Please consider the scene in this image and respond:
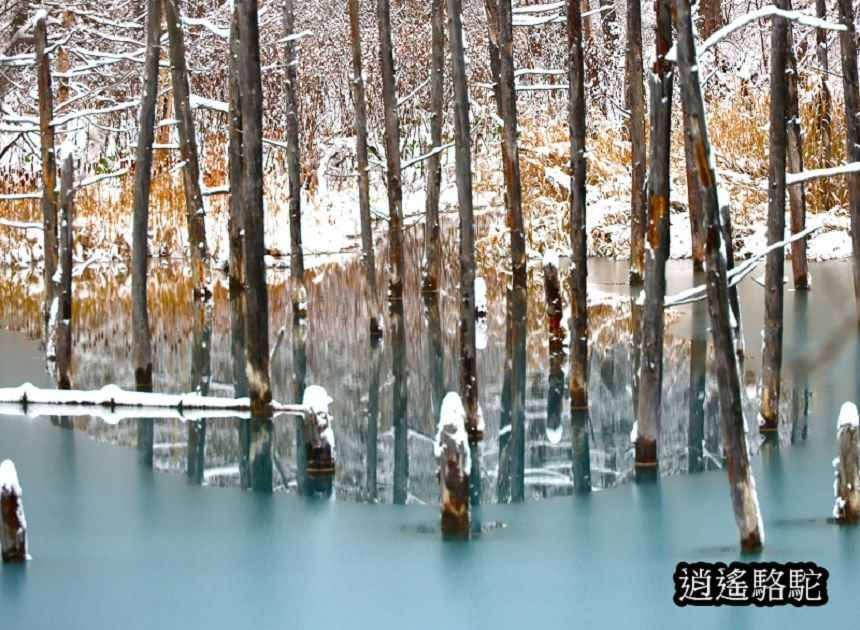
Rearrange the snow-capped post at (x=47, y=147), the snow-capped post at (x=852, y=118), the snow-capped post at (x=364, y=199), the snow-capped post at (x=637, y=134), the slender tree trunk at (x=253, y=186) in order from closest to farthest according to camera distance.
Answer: the slender tree trunk at (x=253, y=186), the snow-capped post at (x=852, y=118), the snow-capped post at (x=47, y=147), the snow-capped post at (x=364, y=199), the snow-capped post at (x=637, y=134)

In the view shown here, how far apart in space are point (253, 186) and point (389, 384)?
135 inches

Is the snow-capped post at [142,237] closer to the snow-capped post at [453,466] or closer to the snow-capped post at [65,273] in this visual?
the snow-capped post at [65,273]

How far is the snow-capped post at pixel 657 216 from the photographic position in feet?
29.9

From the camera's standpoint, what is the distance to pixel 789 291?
61.5 ft

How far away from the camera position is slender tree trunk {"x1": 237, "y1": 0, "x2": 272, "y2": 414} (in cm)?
1109

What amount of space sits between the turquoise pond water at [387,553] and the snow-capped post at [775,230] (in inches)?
16.5

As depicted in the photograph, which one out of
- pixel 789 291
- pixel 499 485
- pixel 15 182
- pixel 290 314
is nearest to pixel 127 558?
pixel 499 485

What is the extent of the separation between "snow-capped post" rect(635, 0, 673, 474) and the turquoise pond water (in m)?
0.85

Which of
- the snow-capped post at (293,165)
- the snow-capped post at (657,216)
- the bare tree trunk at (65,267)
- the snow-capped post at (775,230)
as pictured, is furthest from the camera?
the snow-capped post at (293,165)

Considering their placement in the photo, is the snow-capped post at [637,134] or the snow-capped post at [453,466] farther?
the snow-capped post at [637,134]

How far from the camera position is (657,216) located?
30.3ft

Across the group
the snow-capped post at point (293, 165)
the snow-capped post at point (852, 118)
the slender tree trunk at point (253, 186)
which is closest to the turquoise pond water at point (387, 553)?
the slender tree trunk at point (253, 186)

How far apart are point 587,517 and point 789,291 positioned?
10621 millimetres

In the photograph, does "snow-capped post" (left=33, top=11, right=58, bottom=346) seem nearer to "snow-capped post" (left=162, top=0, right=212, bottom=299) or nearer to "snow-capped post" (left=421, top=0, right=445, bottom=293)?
"snow-capped post" (left=162, top=0, right=212, bottom=299)
